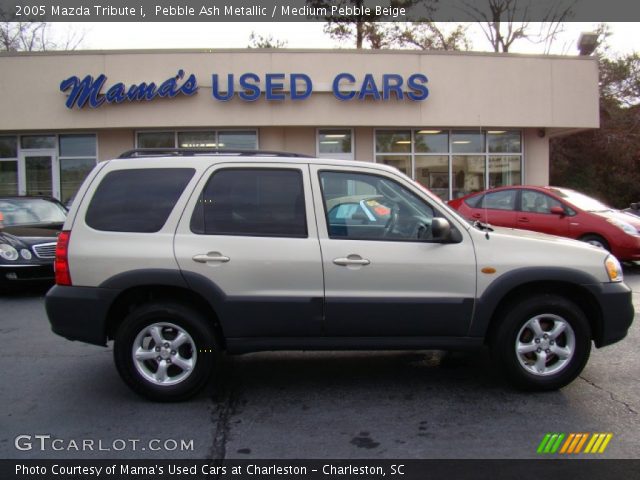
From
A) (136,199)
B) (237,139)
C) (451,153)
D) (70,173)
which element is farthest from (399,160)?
(136,199)

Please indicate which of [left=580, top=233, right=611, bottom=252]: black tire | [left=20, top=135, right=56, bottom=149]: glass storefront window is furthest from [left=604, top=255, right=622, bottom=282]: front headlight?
[left=20, top=135, right=56, bottom=149]: glass storefront window

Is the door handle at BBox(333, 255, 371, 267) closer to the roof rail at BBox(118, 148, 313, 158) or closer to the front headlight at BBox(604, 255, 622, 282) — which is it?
the roof rail at BBox(118, 148, 313, 158)

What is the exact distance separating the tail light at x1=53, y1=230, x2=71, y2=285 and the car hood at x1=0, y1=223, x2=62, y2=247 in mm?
4771

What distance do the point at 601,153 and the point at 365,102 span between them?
1724 cm

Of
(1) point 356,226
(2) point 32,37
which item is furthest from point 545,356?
(2) point 32,37

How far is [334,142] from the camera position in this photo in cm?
1636

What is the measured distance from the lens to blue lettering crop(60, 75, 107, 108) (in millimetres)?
15008

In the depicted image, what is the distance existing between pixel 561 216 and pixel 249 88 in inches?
351

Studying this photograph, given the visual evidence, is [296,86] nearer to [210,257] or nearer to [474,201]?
[474,201]

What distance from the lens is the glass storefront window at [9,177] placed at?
16328 mm

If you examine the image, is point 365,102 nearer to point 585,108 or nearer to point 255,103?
point 255,103

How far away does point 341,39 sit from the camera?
28.8 metres

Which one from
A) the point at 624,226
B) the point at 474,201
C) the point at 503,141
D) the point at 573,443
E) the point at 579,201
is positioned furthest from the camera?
the point at 503,141
